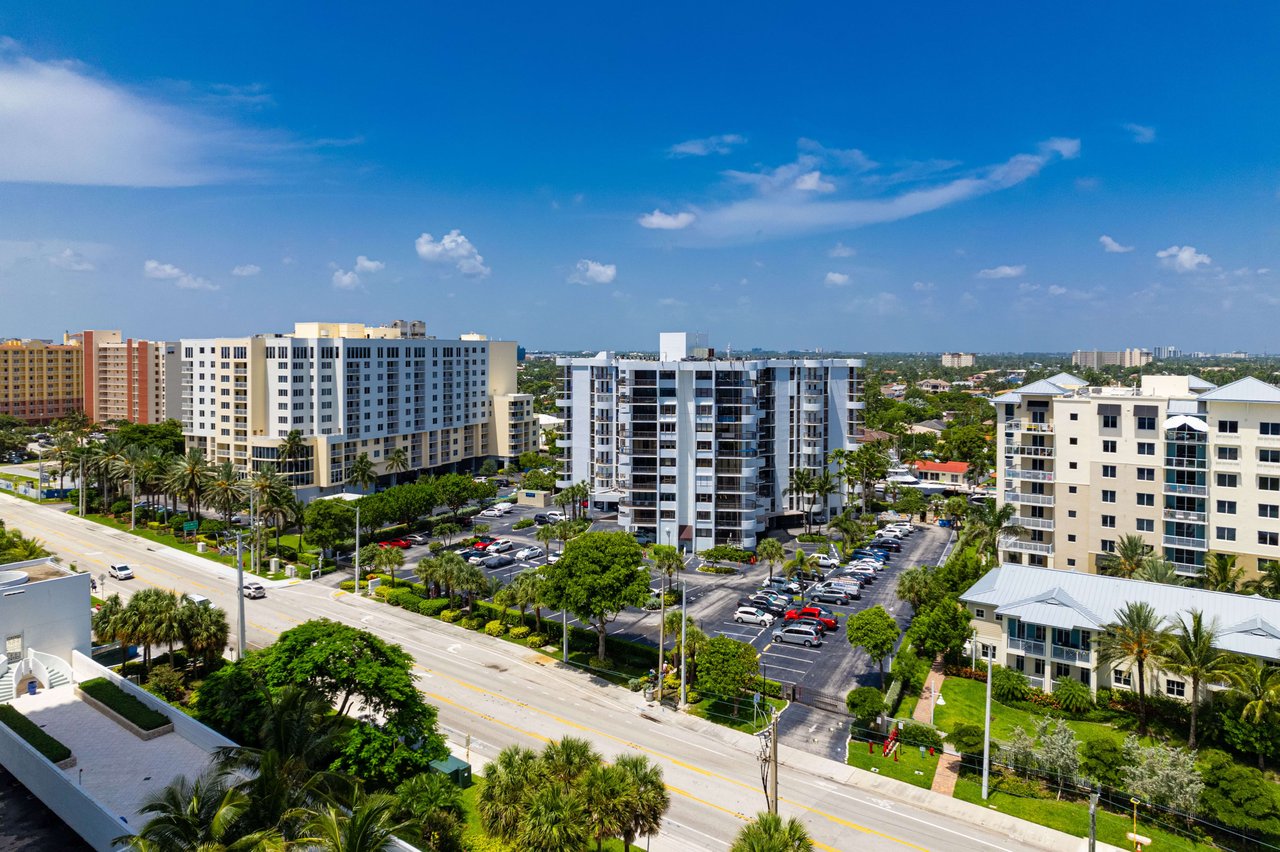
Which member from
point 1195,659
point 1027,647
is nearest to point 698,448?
point 1027,647

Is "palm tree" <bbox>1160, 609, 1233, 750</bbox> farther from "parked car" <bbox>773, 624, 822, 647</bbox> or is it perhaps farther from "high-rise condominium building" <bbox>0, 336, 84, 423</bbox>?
"high-rise condominium building" <bbox>0, 336, 84, 423</bbox>

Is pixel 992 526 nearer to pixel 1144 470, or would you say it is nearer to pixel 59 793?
pixel 1144 470

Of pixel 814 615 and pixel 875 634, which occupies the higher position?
pixel 875 634

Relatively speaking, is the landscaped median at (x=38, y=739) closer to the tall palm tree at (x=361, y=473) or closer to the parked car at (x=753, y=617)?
the parked car at (x=753, y=617)

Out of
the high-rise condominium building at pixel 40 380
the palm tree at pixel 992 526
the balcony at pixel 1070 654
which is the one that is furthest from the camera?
the high-rise condominium building at pixel 40 380

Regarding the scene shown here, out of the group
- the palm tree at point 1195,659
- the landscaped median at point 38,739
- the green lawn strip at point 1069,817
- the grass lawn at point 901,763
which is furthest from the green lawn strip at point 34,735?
the palm tree at point 1195,659

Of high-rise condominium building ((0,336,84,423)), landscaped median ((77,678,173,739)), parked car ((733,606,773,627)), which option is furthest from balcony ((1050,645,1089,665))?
high-rise condominium building ((0,336,84,423))
